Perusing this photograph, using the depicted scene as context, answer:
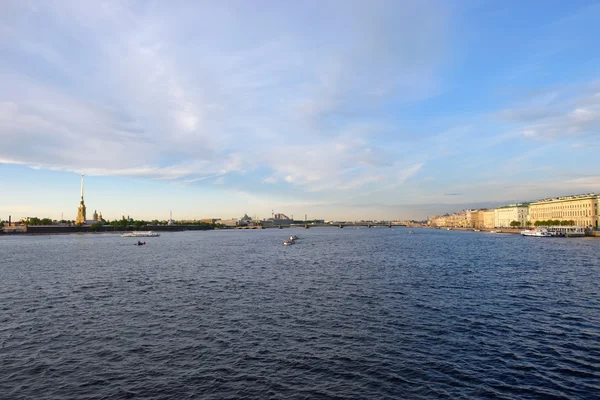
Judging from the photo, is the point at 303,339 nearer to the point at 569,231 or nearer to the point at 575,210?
the point at 569,231

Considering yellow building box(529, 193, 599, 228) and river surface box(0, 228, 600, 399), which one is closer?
river surface box(0, 228, 600, 399)

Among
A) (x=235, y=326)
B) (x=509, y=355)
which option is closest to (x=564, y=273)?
(x=509, y=355)

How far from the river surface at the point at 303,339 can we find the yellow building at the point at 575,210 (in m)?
140

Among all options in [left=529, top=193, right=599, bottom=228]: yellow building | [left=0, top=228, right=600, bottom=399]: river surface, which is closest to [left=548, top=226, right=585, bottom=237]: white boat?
[left=529, top=193, right=599, bottom=228]: yellow building

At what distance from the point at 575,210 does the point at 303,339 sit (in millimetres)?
186325

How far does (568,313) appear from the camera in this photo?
28.8 metres

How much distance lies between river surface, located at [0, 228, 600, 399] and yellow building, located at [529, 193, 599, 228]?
140 metres

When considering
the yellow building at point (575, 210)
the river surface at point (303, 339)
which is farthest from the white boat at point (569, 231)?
the river surface at point (303, 339)

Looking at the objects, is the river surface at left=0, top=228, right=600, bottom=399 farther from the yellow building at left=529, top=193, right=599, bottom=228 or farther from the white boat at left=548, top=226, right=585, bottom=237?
the yellow building at left=529, top=193, right=599, bottom=228

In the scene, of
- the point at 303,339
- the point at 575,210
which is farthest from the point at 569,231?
the point at 303,339

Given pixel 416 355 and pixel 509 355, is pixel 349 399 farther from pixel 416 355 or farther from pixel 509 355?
pixel 509 355

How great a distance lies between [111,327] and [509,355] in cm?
2430

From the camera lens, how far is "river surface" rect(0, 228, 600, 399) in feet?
56.1

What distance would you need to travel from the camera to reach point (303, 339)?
2306cm
